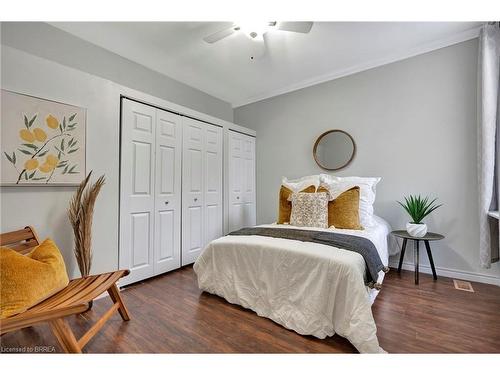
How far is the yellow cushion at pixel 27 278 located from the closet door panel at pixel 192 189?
1.44 metres

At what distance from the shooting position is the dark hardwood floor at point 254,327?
143 centimetres

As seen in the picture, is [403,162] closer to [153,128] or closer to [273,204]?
[273,204]

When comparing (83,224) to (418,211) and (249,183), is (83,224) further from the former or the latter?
(418,211)

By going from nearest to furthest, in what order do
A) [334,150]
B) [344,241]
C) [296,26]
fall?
[344,241] → [296,26] → [334,150]

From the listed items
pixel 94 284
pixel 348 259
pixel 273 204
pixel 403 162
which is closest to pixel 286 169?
pixel 273 204

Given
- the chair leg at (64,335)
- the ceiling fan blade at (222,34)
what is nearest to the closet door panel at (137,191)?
the ceiling fan blade at (222,34)

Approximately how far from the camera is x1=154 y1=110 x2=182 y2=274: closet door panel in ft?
8.61

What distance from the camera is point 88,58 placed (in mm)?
2537

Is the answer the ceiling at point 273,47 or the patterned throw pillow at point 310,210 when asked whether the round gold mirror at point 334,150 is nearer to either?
the ceiling at point 273,47

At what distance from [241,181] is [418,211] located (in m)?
2.34

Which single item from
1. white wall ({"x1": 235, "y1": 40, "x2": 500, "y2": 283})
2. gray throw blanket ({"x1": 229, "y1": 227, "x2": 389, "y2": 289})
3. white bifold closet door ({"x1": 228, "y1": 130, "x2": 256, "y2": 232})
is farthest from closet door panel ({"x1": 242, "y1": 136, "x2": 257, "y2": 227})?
gray throw blanket ({"x1": 229, "y1": 227, "x2": 389, "y2": 289})

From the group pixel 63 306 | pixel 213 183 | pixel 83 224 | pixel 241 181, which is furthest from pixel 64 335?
pixel 241 181

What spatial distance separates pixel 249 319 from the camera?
177 centimetres

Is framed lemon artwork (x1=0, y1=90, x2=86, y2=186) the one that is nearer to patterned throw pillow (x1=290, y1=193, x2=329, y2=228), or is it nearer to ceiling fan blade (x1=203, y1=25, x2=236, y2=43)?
ceiling fan blade (x1=203, y1=25, x2=236, y2=43)
